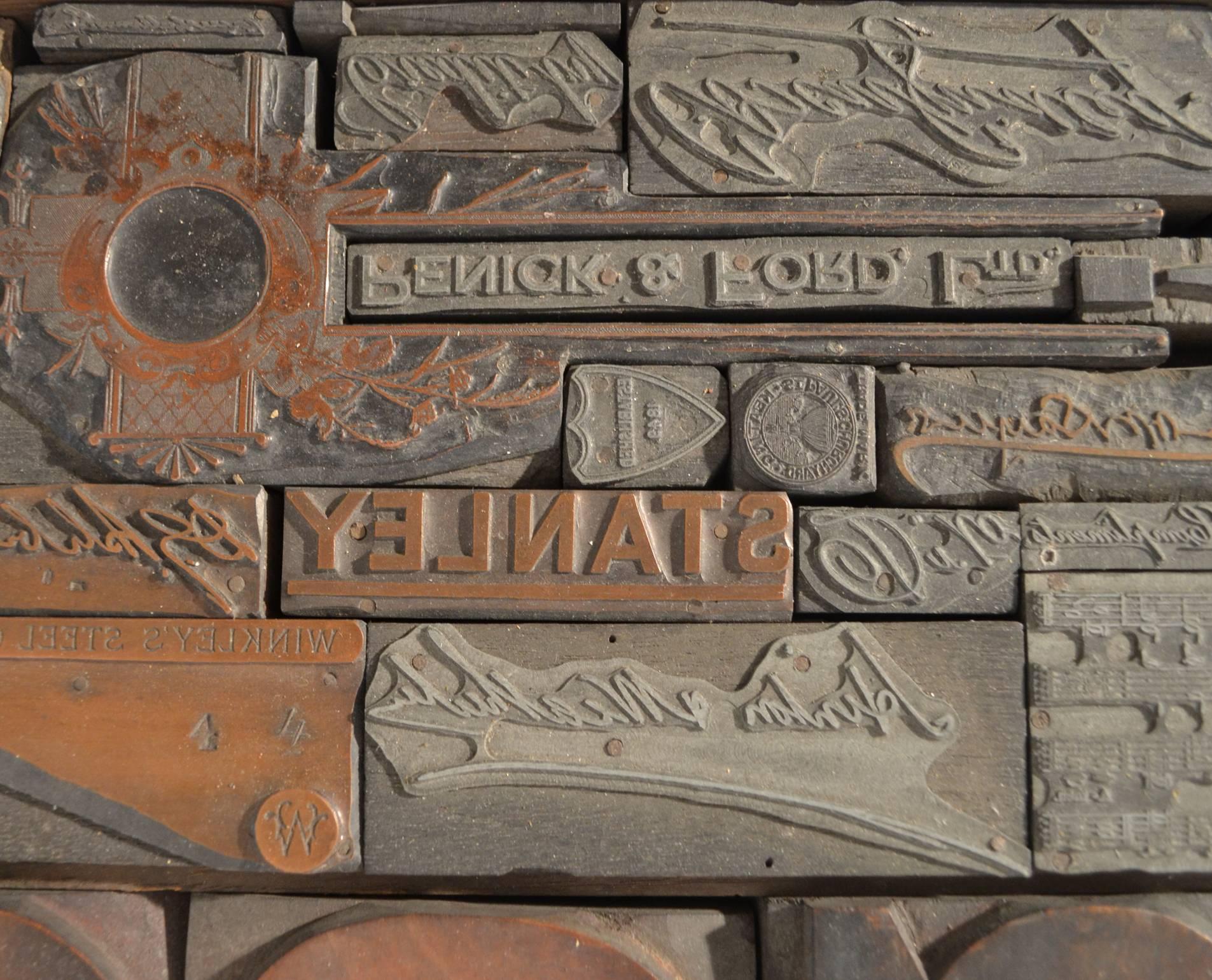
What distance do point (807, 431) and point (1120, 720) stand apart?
105 cm

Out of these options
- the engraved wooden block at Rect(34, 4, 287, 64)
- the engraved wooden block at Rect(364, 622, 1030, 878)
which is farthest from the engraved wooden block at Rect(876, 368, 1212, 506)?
the engraved wooden block at Rect(34, 4, 287, 64)

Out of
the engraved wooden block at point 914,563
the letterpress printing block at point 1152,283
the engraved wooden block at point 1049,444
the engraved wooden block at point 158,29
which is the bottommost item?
the engraved wooden block at point 914,563

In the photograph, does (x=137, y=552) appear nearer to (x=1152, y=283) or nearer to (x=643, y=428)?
(x=643, y=428)

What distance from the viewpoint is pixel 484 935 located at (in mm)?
2266

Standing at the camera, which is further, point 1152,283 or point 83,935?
point 1152,283

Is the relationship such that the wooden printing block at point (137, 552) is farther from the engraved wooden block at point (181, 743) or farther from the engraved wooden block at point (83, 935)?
the engraved wooden block at point (83, 935)

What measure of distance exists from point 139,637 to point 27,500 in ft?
1.58

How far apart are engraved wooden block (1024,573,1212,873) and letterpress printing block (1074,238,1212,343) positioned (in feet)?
2.25

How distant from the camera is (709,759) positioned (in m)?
2.29

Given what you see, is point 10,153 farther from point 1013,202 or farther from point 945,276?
point 1013,202

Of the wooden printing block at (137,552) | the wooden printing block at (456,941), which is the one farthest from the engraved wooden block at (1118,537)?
the wooden printing block at (137,552)

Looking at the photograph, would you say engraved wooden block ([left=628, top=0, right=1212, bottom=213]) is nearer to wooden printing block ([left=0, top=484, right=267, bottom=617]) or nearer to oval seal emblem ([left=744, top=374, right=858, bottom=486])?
oval seal emblem ([left=744, top=374, right=858, bottom=486])

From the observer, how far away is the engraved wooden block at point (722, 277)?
8.06 feet

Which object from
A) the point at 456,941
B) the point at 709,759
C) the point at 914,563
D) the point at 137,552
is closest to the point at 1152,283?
the point at 914,563
